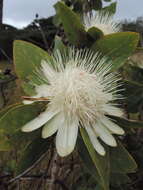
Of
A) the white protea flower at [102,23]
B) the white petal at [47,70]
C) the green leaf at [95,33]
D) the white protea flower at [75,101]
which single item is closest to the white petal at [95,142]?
the white protea flower at [75,101]

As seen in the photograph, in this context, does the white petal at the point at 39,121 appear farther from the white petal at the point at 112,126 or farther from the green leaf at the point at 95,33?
the green leaf at the point at 95,33

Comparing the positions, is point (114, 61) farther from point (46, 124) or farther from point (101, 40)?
point (46, 124)

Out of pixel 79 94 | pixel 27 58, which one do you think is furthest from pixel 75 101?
pixel 27 58

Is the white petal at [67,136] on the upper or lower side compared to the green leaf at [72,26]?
lower


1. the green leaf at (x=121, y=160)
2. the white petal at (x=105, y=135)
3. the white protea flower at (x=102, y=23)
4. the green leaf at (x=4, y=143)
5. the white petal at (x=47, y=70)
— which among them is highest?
the white protea flower at (x=102, y=23)

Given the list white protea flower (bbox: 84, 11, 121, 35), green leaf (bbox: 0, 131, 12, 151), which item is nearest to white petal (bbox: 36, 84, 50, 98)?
green leaf (bbox: 0, 131, 12, 151)

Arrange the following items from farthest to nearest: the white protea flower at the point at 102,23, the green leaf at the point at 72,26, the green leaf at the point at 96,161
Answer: the white protea flower at the point at 102,23, the green leaf at the point at 72,26, the green leaf at the point at 96,161
